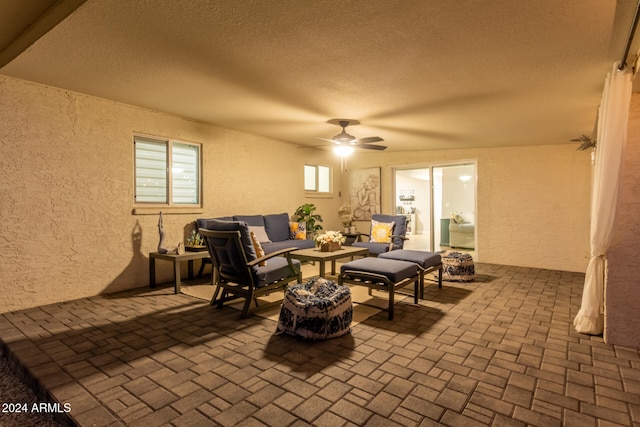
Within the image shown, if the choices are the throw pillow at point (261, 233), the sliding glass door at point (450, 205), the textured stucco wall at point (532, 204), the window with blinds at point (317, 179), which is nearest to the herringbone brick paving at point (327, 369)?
the throw pillow at point (261, 233)

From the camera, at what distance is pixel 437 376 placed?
7.57 ft

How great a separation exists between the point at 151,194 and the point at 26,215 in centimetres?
146

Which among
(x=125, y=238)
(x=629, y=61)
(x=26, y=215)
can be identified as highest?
(x=629, y=61)

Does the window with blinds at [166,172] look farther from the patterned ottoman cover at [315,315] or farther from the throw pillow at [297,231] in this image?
the patterned ottoman cover at [315,315]

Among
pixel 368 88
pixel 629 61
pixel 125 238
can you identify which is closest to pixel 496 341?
pixel 629 61

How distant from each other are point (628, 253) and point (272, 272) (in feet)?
10.6

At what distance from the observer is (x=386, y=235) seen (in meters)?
5.89

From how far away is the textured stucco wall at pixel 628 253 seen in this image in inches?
110

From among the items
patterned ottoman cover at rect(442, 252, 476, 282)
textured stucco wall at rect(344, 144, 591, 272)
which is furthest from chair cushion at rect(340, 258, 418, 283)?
textured stucco wall at rect(344, 144, 591, 272)

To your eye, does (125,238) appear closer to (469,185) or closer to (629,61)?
(629,61)

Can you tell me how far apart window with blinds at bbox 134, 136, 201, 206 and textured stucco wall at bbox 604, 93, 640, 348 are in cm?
524

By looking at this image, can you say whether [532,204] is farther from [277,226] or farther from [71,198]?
[71,198]

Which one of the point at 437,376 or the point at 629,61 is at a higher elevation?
the point at 629,61

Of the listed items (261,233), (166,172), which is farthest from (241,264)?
(166,172)
